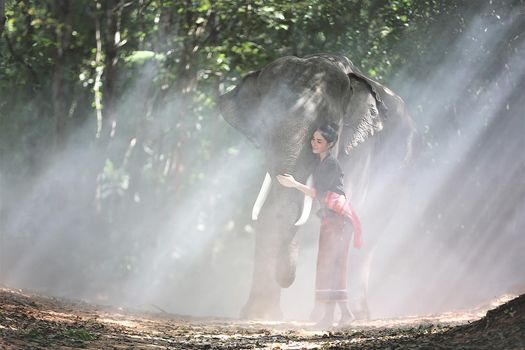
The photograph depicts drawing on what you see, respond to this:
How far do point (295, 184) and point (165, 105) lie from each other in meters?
9.23

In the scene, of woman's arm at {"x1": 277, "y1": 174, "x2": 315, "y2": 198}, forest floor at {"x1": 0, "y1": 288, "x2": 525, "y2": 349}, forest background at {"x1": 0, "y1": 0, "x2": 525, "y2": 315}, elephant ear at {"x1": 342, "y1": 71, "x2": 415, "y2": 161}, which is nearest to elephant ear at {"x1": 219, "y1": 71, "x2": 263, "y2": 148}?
elephant ear at {"x1": 342, "y1": 71, "x2": 415, "y2": 161}

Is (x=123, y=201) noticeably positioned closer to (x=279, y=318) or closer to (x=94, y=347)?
(x=279, y=318)

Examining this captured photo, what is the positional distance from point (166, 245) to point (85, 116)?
3573mm

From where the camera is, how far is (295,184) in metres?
10.9

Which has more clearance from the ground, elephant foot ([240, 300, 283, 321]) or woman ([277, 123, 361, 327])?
woman ([277, 123, 361, 327])

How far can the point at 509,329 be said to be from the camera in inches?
255

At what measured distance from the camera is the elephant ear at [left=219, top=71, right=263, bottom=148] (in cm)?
1224

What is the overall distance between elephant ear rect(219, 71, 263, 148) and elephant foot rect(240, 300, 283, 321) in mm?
1787

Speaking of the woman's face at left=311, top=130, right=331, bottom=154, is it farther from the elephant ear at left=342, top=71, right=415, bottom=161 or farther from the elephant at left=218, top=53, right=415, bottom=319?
the elephant ear at left=342, top=71, right=415, bottom=161

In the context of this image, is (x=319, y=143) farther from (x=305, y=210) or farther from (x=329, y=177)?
(x=305, y=210)

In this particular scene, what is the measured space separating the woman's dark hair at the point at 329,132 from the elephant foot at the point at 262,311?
6.51 ft

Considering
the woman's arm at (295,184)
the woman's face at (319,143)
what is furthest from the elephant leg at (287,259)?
the woman's face at (319,143)

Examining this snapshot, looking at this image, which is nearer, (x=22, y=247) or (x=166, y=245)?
(x=22, y=247)

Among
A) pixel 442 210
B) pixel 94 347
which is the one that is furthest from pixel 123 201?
pixel 94 347
